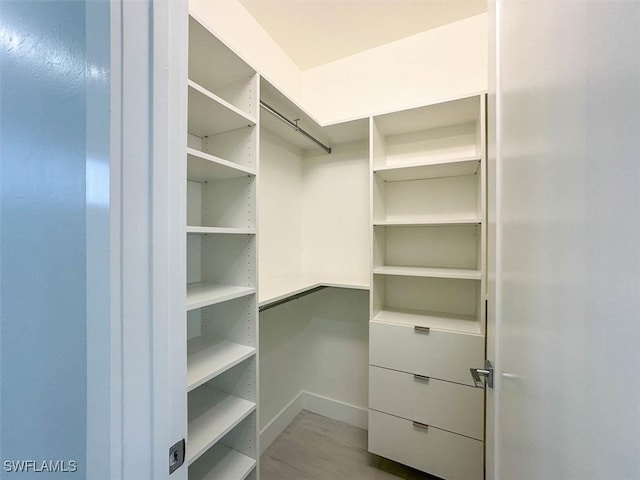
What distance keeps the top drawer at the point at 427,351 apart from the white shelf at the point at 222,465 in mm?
871

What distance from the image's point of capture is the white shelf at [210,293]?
0.98 meters

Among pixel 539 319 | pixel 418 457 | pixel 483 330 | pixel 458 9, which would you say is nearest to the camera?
pixel 539 319

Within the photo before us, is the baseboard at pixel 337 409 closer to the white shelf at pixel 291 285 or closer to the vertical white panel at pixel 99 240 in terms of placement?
the white shelf at pixel 291 285

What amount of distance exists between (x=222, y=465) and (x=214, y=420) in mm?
273

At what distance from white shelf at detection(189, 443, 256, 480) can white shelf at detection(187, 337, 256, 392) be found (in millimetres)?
513

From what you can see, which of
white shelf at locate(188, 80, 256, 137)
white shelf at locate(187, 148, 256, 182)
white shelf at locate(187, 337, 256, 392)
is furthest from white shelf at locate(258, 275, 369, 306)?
white shelf at locate(188, 80, 256, 137)

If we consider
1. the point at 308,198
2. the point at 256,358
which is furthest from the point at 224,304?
the point at 308,198

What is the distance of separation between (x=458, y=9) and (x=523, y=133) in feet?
5.55

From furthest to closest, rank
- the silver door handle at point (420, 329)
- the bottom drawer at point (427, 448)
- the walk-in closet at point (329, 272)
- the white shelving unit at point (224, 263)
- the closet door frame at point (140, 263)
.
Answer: the silver door handle at point (420, 329) < the bottom drawer at point (427, 448) < the walk-in closet at point (329, 272) < the white shelving unit at point (224, 263) < the closet door frame at point (140, 263)

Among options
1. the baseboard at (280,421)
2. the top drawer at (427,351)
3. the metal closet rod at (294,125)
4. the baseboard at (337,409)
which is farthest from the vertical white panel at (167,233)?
the baseboard at (337,409)

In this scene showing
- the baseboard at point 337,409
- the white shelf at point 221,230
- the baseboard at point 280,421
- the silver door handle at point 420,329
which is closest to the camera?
the white shelf at point 221,230

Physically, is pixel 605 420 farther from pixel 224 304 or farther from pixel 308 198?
pixel 308 198

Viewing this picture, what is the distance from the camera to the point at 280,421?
1.96 m

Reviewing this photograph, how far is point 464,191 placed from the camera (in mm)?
1731
